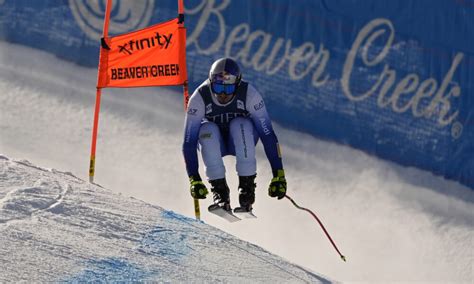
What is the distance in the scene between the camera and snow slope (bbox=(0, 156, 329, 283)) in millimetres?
5449

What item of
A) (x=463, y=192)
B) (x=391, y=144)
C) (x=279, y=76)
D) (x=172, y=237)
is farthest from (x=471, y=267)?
(x=172, y=237)

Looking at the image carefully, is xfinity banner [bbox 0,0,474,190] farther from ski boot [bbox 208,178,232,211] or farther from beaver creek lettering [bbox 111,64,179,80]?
ski boot [bbox 208,178,232,211]

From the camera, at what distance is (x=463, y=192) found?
10.9m

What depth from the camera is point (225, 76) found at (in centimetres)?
682

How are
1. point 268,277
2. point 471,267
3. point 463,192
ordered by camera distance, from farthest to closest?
point 463,192, point 471,267, point 268,277

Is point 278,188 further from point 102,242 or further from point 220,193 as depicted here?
point 102,242

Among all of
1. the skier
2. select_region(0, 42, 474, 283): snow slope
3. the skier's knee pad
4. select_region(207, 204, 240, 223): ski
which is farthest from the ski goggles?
→ select_region(0, 42, 474, 283): snow slope

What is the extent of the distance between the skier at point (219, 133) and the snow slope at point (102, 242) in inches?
13.1

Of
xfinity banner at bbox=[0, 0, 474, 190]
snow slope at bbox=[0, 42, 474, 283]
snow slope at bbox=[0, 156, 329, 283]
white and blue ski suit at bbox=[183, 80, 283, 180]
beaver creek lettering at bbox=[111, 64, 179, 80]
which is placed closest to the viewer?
snow slope at bbox=[0, 156, 329, 283]

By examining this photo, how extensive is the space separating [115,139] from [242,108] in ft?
14.4

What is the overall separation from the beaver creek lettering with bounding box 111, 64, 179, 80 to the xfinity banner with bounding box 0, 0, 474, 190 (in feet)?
11.6

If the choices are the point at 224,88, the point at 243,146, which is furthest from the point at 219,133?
the point at 224,88

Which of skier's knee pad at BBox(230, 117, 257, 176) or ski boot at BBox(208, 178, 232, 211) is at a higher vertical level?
skier's knee pad at BBox(230, 117, 257, 176)

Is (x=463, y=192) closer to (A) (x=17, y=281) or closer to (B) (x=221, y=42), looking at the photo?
(B) (x=221, y=42)
